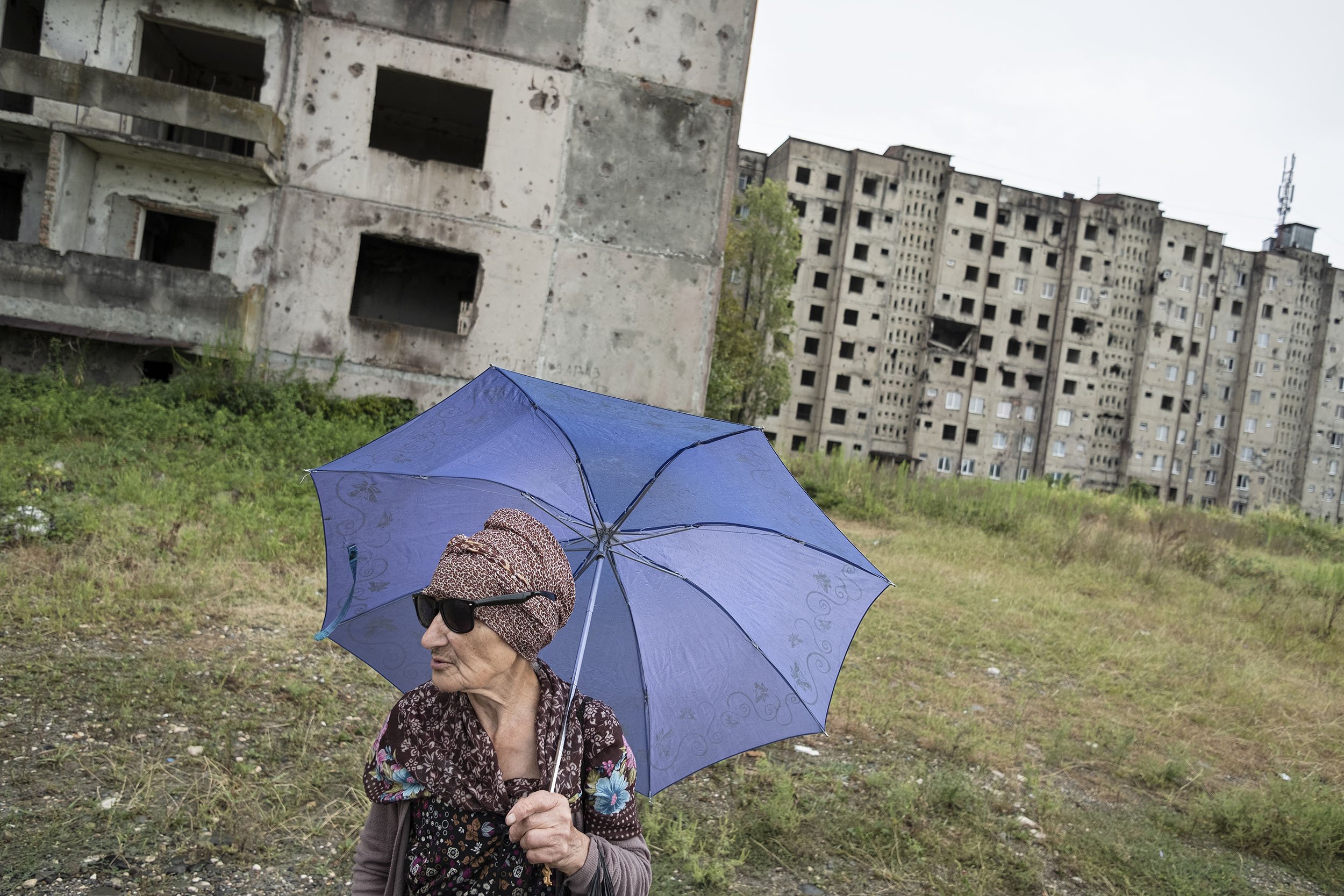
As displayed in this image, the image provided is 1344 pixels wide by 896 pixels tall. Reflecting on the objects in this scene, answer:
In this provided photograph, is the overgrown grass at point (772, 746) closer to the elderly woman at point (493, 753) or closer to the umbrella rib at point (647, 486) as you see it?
the elderly woman at point (493, 753)

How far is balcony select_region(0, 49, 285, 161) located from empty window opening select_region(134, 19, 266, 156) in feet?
0.97

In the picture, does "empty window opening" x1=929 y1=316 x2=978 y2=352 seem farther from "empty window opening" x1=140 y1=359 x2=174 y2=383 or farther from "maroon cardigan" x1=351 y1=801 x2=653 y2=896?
"maroon cardigan" x1=351 y1=801 x2=653 y2=896

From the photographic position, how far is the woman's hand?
1.46 m

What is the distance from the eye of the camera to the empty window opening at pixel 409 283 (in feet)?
54.9

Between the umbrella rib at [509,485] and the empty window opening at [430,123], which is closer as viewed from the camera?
the umbrella rib at [509,485]

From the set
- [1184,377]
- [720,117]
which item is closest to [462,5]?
[720,117]

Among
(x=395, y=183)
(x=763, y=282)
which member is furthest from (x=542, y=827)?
(x=763, y=282)

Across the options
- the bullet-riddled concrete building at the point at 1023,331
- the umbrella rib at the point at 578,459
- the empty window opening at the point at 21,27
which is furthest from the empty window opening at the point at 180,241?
the bullet-riddled concrete building at the point at 1023,331

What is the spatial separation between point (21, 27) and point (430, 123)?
6.64 meters

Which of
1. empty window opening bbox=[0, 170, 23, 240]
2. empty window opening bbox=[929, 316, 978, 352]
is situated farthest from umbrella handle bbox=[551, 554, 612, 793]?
empty window opening bbox=[929, 316, 978, 352]

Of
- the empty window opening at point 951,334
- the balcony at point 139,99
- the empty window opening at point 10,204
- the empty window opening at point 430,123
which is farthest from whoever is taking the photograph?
the empty window opening at point 951,334

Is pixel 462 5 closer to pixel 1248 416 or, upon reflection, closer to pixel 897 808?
pixel 897 808

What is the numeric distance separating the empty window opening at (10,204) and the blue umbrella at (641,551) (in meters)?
16.9

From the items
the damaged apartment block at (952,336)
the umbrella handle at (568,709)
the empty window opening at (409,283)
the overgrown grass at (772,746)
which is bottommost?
the overgrown grass at (772,746)
